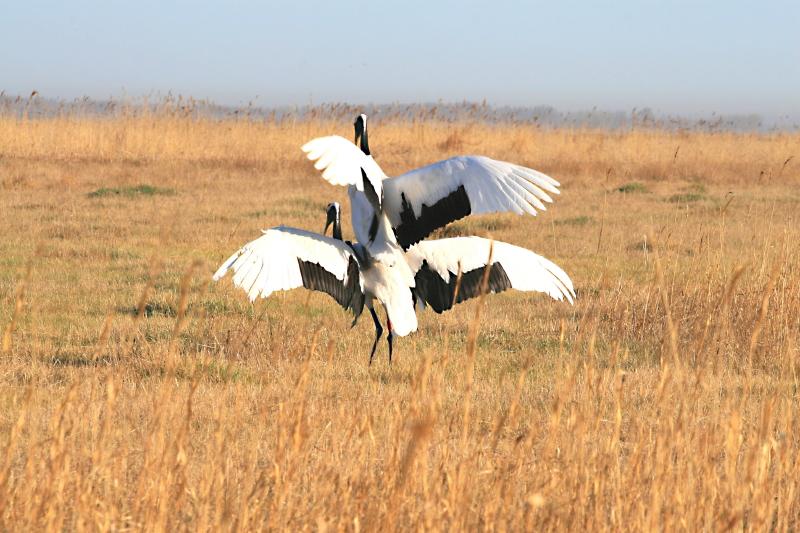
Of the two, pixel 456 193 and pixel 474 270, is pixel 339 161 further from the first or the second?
pixel 474 270

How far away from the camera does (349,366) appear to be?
5895mm

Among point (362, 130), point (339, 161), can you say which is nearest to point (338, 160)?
point (339, 161)

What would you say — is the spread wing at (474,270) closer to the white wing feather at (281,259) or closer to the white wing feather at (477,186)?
the white wing feather at (477,186)

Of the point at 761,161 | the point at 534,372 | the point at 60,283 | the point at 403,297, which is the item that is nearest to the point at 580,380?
the point at 534,372

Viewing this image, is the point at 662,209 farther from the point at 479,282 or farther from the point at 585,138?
the point at 479,282

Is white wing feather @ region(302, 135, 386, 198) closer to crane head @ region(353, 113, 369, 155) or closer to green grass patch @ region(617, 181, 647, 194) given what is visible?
Result: crane head @ region(353, 113, 369, 155)

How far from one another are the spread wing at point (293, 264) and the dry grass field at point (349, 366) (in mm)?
387

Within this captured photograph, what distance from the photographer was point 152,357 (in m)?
5.70

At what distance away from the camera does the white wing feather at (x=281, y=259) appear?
5.00 metres

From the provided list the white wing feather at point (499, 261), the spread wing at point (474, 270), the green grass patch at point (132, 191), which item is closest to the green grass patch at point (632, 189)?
the green grass patch at point (132, 191)

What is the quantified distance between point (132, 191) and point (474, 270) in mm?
8955

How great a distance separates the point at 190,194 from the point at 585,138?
972 cm

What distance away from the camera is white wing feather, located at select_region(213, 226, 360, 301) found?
16.4 feet

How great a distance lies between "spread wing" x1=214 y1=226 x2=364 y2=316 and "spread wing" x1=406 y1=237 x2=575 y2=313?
1.37 feet
